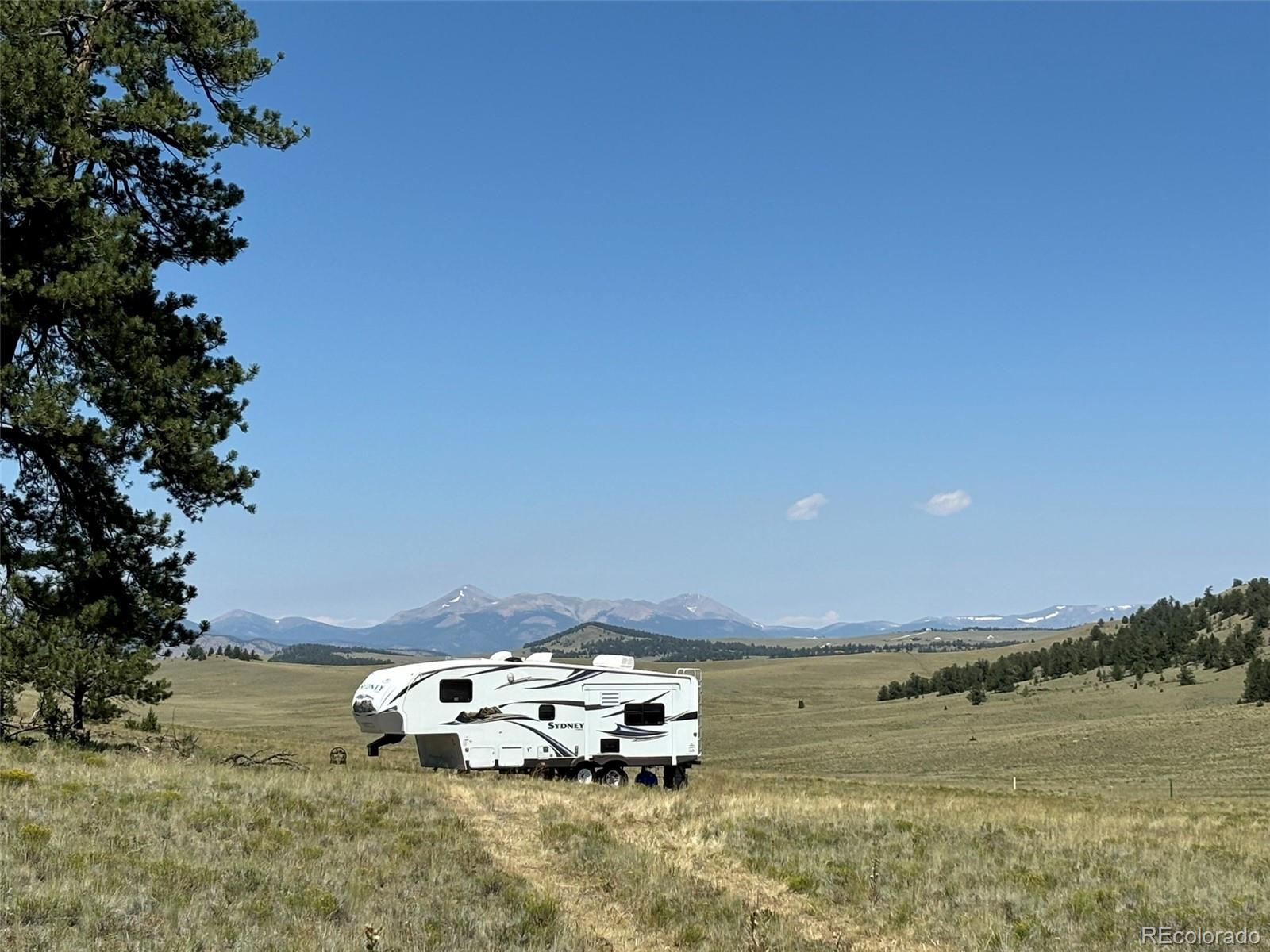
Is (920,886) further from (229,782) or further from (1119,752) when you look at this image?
(1119,752)

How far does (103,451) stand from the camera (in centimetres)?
1822

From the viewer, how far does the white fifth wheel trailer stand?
24562 millimetres

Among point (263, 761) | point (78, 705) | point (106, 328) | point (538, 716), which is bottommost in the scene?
point (263, 761)

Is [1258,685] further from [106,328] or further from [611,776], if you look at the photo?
[106,328]

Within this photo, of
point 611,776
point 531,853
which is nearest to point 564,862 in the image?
point 531,853

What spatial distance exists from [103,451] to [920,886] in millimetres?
15340

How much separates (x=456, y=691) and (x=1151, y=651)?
91.1 metres

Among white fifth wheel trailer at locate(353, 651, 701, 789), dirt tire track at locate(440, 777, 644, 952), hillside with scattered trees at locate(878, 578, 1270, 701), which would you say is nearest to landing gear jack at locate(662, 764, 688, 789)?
white fifth wheel trailer at locate(353, 651, 701, 789)

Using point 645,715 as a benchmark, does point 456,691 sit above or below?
above

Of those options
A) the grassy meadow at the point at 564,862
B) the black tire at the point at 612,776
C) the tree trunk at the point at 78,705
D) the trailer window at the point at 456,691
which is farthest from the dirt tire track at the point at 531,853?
the tree trunk at the point at 78,705

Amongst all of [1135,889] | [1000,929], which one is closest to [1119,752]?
[1135,889]

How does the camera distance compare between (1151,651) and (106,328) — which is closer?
(106,328)

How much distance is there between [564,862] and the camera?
1362cm

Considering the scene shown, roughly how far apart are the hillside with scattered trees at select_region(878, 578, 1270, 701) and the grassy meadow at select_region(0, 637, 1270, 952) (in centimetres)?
7023
